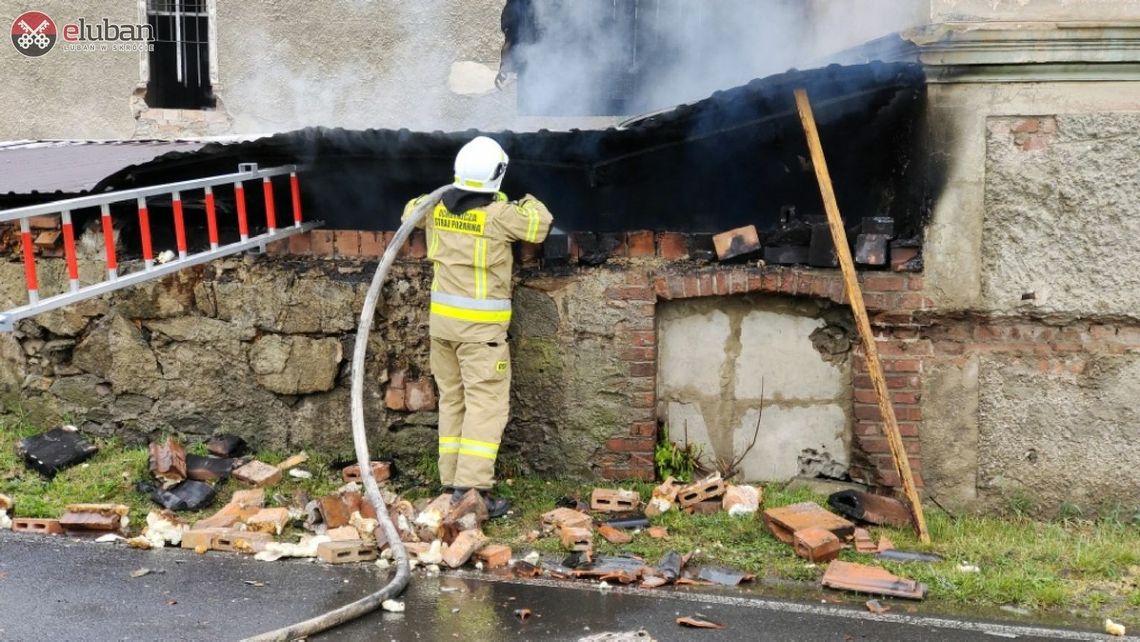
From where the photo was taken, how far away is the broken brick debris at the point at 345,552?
5.59 meters

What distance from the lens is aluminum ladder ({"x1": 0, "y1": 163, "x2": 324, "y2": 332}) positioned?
5184 millimetres

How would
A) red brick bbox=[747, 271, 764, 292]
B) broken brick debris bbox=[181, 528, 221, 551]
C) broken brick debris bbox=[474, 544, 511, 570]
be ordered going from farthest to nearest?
1. red brick bbox=[747, 271, 764, 292]
2. broken brick debris bbox=[181, 528, 221, 551]
3. broken brick debris bbox=[474, 544, 511, 570]

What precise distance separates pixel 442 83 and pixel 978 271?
21.1 feet

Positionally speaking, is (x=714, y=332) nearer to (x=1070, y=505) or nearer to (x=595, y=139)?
(x=595, y=139)

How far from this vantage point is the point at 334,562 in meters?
5.59

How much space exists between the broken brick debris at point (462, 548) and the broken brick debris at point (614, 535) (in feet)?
2.04

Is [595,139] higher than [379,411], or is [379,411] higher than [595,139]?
[595,139]

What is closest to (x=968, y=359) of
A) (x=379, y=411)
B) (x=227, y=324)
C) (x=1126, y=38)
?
(x=1126, y=38)

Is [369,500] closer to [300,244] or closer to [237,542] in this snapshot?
[237,542]

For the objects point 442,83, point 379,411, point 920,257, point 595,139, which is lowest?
point 379,411

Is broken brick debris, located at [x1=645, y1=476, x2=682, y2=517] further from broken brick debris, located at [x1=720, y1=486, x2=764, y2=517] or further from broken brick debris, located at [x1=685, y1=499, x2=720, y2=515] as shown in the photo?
broken brick debris, located at [x1=720, y1=486, x2=764, y2=517]

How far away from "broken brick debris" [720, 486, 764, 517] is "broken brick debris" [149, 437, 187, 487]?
3.10m

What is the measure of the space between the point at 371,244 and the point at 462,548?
83.8 inches

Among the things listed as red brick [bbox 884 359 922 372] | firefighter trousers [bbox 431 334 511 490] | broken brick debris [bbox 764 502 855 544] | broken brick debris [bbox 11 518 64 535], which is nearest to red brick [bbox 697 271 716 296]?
red brick [bbox 884 359 922 372]
